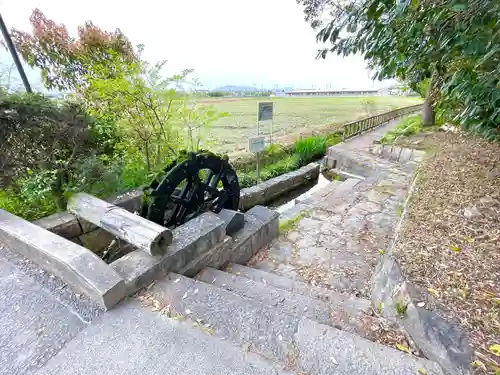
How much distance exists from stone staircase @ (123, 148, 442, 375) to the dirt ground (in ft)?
0.98

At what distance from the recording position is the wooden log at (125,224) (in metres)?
1.67

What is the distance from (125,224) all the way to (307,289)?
1629 millimetres

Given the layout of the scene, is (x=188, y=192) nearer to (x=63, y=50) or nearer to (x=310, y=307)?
(x=310, y=307)

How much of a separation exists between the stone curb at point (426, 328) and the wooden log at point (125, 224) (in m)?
1.52

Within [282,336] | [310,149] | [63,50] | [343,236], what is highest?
[63,50]

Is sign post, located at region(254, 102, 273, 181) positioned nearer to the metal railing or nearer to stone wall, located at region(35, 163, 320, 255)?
stone wall, located at region(35, 163, 320, 255)

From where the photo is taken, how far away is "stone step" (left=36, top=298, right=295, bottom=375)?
3.51 feet

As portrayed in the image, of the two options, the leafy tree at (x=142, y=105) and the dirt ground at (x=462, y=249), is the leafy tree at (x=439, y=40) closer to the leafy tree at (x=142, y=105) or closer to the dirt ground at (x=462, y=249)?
the dirt ground at (x=462, y=249)

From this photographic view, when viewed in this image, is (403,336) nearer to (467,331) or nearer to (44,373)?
(467,331)

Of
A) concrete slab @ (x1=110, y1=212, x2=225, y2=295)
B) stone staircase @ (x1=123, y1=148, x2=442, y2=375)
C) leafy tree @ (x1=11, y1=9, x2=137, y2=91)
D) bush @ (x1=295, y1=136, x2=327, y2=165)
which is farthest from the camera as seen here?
bush @ (x1=295, y1=136, x2=327, y2=165)

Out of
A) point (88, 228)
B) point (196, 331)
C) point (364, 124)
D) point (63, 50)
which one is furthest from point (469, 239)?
point (364, 124)

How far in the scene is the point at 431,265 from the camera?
63.8 inches

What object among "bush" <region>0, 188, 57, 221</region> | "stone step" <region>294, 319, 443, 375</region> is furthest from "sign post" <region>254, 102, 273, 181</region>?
"stone step" <region>294, 319, 443, 375</region>

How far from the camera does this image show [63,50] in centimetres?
415
